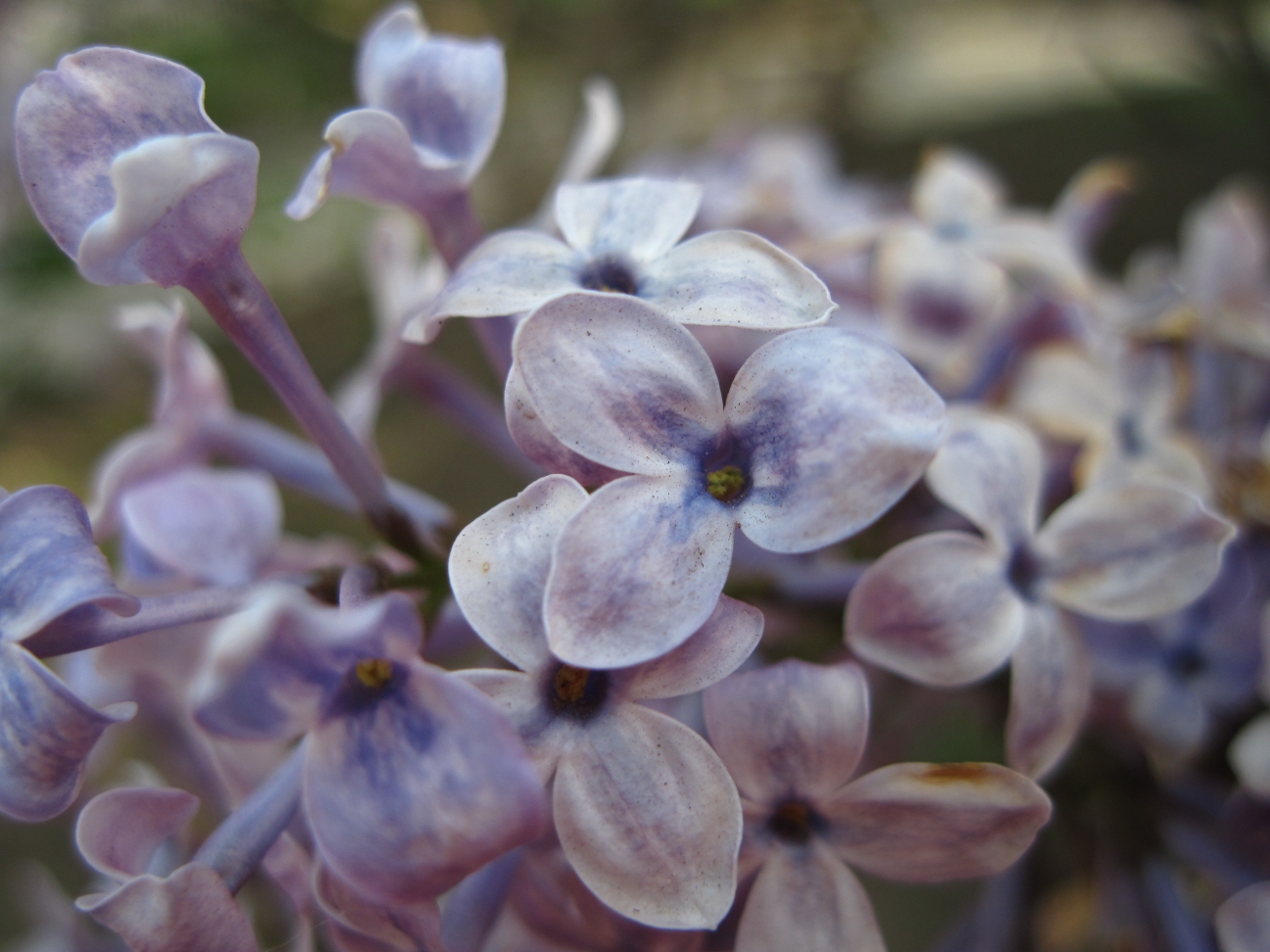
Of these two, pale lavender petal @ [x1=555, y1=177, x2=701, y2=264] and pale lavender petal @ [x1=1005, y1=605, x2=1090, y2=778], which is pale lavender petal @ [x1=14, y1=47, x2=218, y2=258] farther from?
pale lavender petal @ [x1=1005, y1=605, x2=1090, y2=778]

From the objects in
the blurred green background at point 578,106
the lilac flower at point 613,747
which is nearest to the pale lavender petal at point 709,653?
the lilac flower at point 613,747

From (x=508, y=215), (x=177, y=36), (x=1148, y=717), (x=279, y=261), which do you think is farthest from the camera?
(x=508, y=215)

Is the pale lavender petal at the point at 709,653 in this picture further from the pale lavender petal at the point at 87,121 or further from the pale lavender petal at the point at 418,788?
the pale lavender petal at the point at 87,121

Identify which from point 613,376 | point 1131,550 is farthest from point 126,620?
point 1131,550

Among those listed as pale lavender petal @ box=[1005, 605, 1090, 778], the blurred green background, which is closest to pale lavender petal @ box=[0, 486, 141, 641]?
pale lavender petal @ box=[1005, 605, 1090, 778]

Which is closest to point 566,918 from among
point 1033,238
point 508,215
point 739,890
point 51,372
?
point 739,890

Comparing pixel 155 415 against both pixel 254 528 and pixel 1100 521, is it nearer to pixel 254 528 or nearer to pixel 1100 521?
pixel 254 528
